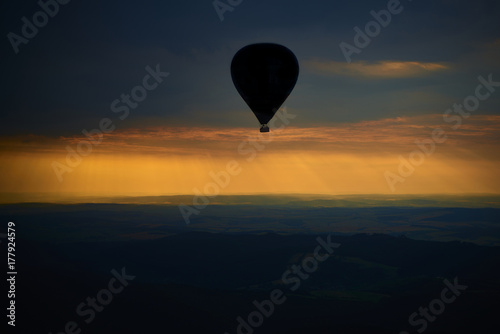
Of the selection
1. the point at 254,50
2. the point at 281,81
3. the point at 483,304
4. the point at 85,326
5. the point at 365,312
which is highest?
the point at 254,50

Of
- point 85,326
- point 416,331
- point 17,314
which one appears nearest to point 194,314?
point 85,326

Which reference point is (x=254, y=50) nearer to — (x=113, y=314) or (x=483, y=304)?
(x=113, y=314)

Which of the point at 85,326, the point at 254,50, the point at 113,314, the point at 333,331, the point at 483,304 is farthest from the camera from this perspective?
the point at 483,304

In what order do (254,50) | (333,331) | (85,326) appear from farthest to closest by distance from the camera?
(85,326), (333,331), (254,50)

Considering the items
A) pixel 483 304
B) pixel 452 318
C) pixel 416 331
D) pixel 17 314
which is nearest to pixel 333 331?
pixel 416 331

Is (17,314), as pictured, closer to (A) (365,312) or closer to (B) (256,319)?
(B) (256,319)

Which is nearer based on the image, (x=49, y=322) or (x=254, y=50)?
(x=254, y=50)

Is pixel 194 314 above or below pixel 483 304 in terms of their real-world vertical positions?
above
